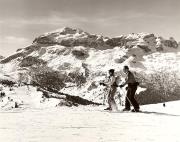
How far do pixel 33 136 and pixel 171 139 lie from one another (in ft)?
12.0

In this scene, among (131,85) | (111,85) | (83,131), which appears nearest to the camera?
(83,131)

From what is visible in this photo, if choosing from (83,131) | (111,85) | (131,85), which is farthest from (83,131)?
(111,85)

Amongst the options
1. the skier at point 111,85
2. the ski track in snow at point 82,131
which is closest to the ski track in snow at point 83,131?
the ski track in snow at point 82,131

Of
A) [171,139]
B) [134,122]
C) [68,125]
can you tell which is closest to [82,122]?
[68,125]

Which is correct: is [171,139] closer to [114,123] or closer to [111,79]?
[114,123]

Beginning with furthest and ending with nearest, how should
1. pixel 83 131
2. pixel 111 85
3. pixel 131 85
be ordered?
1. pixel 111 85
2. pixel 131 85
3. pixel 83 131

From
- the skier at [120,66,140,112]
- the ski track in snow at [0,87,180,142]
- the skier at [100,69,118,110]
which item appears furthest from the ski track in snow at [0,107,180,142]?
the skier at [100,69,118,110]

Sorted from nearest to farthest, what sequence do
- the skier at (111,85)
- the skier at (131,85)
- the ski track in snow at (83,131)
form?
the ski track in snow at (83,131)
the skier at (131,85)
the skier at (111,85)

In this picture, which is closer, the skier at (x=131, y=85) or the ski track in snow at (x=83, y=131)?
the ski track in snow at (x=83, y=131)

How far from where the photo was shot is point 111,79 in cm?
1995

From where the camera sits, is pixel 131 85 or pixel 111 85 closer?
pixel 131 85

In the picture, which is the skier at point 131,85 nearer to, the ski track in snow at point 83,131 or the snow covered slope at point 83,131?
the ski track in snow at point 83,131

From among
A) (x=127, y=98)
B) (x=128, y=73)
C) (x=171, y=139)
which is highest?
(x=128, y=73)

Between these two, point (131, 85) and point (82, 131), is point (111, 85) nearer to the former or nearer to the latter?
point (131, 85)
